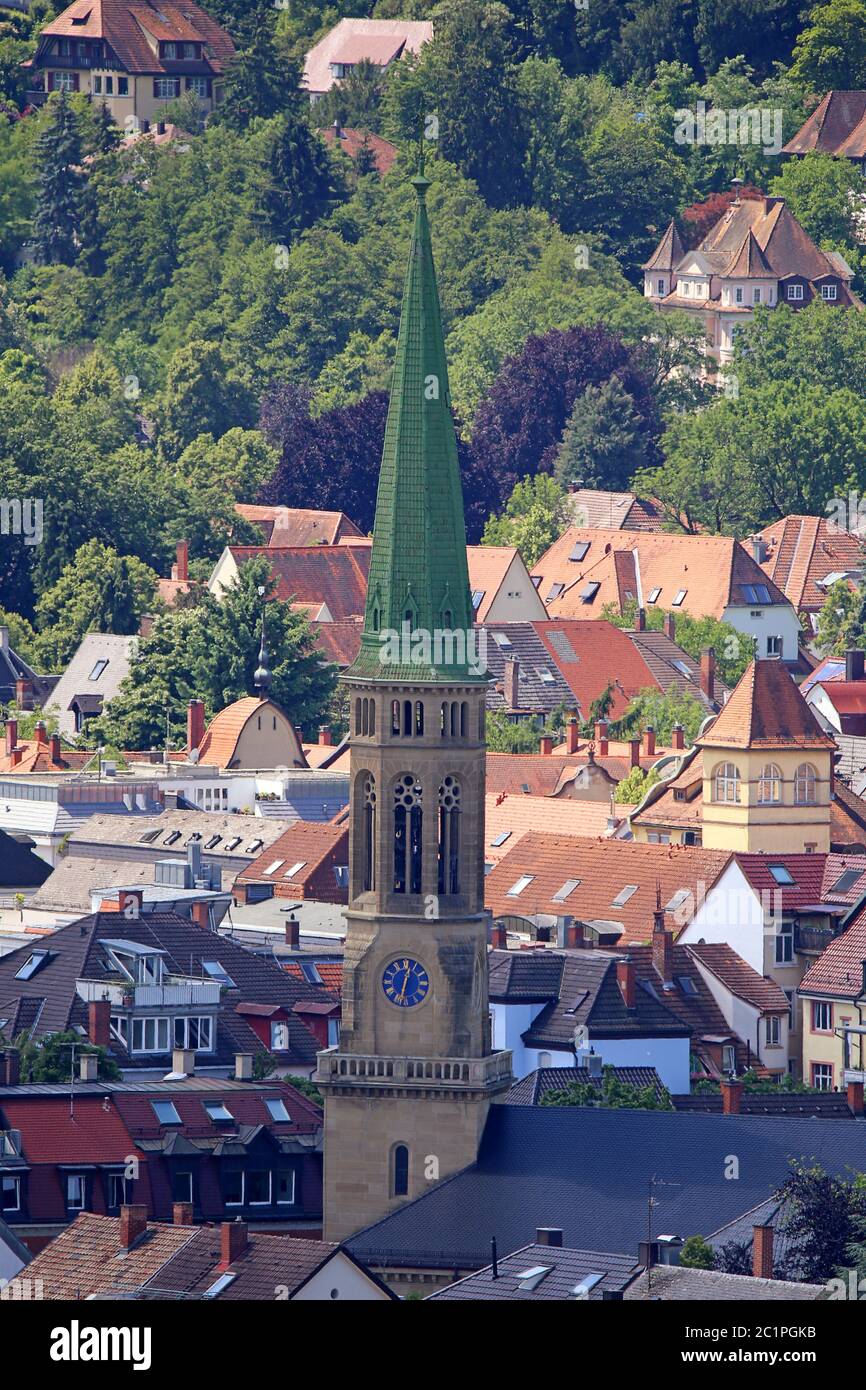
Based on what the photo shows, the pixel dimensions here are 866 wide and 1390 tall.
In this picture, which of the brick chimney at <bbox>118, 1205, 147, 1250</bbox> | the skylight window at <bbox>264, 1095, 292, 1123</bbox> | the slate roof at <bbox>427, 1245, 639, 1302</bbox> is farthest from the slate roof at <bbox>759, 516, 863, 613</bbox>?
the brick chimney at <bbox>118, 1205, 147, 1250</bbox>

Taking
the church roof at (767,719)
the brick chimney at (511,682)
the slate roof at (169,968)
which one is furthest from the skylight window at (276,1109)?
the brick chimney at (511,682)

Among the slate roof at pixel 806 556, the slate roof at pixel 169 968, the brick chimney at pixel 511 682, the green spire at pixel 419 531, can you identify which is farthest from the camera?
the slate roof at pixel 806 556

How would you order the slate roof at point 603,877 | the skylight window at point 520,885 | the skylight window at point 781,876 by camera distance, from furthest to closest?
the skylight window at point 520,885 < the slate roof at point 603,877 < the skylight window at point 781,876

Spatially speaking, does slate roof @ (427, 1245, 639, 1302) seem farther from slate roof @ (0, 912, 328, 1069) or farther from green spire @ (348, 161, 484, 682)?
slate roof @ (0, 912, 328, 1069)

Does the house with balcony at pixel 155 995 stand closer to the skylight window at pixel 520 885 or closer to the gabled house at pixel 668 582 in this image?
the skylight window at pixel 520 885

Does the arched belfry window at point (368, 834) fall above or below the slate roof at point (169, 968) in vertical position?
above

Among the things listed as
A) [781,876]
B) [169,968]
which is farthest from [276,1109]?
[781,876]
